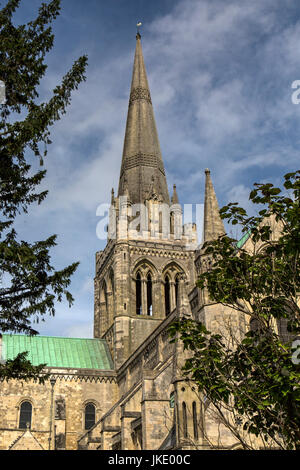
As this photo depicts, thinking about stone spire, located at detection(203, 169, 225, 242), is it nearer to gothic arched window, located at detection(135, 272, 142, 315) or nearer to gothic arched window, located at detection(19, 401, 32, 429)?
gothic arched window, located at detection(19, 401, 32, 429)

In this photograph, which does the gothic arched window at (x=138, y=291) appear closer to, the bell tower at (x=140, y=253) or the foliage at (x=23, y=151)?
the bell tower at (x=140, y=253)

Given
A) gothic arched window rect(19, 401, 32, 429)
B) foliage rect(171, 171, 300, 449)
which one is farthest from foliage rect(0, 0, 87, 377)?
gothic arched window rect(19, 401, 32, 429)

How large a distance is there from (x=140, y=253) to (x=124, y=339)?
275 inches

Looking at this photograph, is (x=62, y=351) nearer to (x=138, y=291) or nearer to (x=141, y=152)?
(x=138, y=291)

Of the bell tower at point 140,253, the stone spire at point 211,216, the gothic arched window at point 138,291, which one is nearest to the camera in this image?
the stone spire at point 211,216

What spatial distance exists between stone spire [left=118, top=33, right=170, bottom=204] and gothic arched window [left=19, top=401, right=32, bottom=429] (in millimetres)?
18079

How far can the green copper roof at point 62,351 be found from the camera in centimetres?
4025

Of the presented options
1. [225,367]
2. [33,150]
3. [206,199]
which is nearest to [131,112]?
[206,199]

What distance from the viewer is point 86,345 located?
43.1 metres

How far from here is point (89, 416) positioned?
37.0 meters

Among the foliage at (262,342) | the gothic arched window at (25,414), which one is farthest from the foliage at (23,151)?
the gothic arched window at (25,414)

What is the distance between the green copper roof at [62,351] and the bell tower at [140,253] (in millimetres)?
1146

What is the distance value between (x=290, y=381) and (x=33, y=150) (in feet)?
30.2
